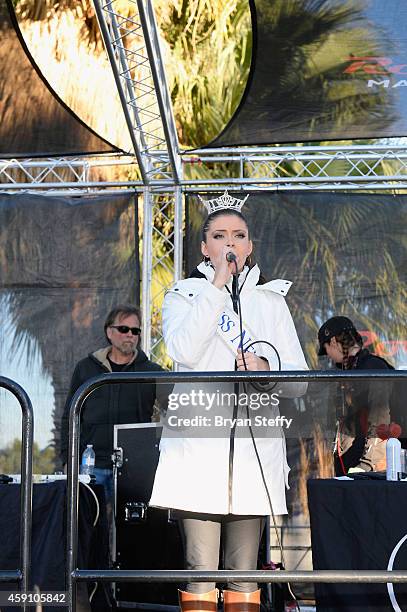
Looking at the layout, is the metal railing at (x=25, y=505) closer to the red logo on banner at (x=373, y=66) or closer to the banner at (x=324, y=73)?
the banner at (x=324, y=73)

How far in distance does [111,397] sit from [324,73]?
2405 millimetres

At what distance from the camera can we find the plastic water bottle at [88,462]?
4.99 metres

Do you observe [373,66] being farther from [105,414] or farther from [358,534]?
[358,534]

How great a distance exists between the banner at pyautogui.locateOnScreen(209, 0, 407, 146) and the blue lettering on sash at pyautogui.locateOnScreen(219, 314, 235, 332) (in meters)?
2.45

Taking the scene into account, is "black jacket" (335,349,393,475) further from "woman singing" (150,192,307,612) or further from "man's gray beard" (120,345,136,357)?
"man's gray beard" (120,345,136,357)

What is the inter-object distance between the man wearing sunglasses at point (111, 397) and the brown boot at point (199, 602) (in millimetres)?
1904

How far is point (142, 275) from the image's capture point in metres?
7.24

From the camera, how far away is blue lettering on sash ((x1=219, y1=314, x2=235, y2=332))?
3.40 metres

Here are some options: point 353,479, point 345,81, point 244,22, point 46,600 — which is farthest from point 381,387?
point 244,22

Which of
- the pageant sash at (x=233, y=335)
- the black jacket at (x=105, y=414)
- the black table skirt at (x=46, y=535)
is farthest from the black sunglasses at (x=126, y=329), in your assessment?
the pageant sash at (x=233, y=335)

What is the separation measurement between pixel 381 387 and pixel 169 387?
931 mm

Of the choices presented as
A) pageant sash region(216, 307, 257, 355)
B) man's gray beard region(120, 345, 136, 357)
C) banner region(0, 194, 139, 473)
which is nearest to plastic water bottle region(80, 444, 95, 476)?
man's gray beard region(120, 345, 136, 357)

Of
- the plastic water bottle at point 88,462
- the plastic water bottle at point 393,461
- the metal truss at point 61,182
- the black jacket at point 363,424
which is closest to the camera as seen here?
the black jacket at point 363,424

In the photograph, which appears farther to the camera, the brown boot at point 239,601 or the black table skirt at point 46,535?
the black table skirt at point 46,535
